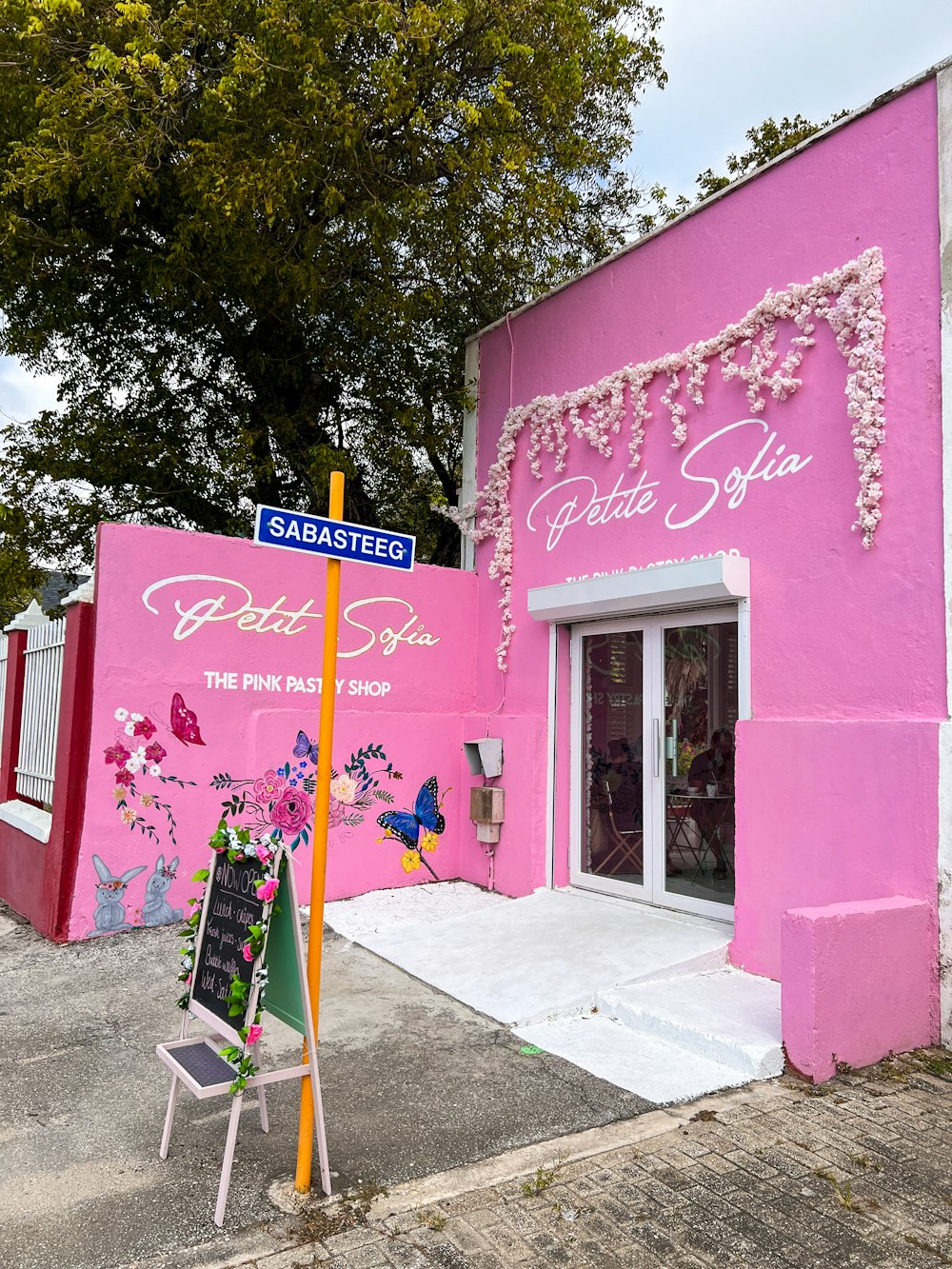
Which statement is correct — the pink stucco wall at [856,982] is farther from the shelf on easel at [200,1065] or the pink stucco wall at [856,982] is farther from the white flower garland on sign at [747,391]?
the shelf on easel at [200,1065]

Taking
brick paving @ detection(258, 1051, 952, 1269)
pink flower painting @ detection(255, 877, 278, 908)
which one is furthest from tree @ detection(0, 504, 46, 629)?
brick paving @ detection(258, 1051, 952, 1269)

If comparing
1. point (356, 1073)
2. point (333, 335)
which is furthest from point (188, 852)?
point (333, 335)

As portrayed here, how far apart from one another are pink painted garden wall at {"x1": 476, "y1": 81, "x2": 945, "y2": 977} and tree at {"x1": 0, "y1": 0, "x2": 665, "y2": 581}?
1.74 m

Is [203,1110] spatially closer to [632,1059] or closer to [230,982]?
[230,982]

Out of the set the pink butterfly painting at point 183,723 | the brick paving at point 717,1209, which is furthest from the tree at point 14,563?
the brick paving at point 717,1209

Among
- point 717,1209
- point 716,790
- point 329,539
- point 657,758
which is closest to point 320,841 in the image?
point 329,539

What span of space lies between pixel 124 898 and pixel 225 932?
3442 mm

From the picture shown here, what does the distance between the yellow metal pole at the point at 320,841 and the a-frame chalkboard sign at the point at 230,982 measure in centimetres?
4

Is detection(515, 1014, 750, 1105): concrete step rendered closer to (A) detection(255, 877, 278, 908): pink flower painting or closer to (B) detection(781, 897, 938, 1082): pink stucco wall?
(B) detection(781, 897, 938, 1082): pink stucco wall

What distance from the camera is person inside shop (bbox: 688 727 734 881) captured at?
237 inches

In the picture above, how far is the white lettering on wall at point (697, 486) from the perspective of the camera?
5711mm

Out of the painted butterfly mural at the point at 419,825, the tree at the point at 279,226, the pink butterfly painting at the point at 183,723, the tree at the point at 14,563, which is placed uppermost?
the tree at the point at 279,226

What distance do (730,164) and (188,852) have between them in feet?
30.1

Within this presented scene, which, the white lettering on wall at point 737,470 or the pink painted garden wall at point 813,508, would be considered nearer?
the pink painted garden wall at point 813,508
